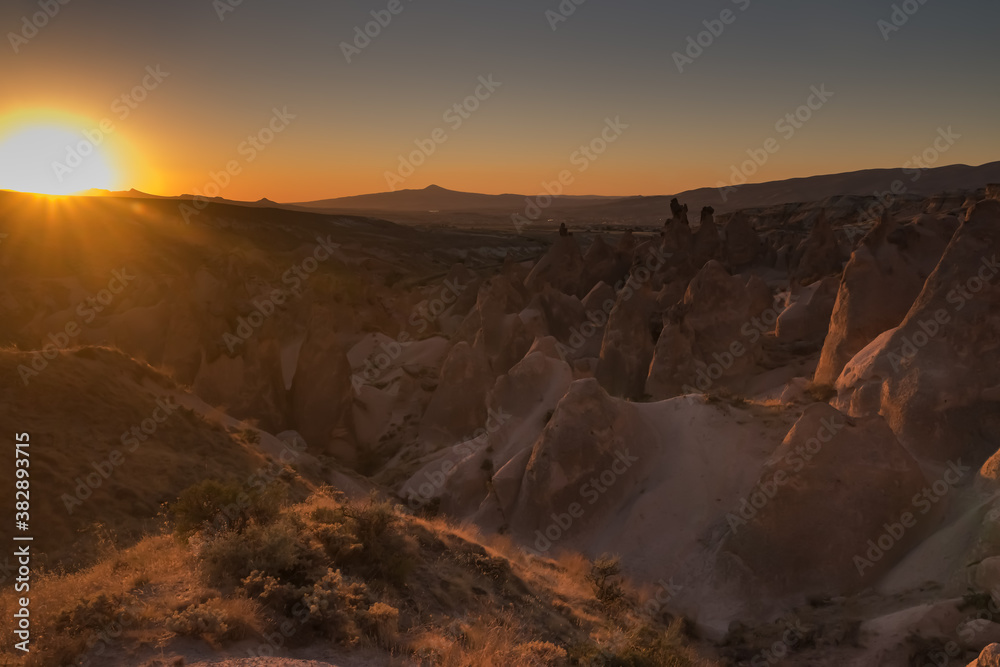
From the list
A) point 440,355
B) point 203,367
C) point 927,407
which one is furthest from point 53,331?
point 927,407

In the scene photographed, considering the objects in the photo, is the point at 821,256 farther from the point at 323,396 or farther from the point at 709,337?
the point at 323,396

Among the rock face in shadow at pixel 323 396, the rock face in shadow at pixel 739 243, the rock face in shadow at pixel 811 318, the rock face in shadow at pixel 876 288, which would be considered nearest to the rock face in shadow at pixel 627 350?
the rock face in shadow at pixel 811 318

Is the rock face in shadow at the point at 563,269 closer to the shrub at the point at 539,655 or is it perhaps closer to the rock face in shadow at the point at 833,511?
the rock face in shadow at the point at 833,511

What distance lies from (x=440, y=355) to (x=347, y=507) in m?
21.9

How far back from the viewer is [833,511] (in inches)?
483

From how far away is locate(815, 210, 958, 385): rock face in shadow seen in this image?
701 inches

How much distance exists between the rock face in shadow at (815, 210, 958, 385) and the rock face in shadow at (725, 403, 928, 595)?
13.1 feet

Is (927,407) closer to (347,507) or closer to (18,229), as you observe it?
(347,507)

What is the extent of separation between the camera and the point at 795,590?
11.9 metres

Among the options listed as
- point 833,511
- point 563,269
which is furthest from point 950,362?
Result: point 563,269

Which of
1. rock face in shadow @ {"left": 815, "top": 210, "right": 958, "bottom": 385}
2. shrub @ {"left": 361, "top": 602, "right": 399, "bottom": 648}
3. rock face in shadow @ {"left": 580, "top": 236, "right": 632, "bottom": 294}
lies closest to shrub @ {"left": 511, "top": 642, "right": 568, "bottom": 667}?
shrub @ {"left": 361, "top": 602, "right": 399, "bottom": 648}

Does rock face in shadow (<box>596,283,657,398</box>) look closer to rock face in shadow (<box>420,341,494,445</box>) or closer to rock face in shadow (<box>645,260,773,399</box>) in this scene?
rock face in shadow (<box>645,260,773,399</box>)

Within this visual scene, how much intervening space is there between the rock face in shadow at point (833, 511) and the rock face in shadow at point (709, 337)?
8.04m

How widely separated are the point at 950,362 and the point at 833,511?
4061mm
